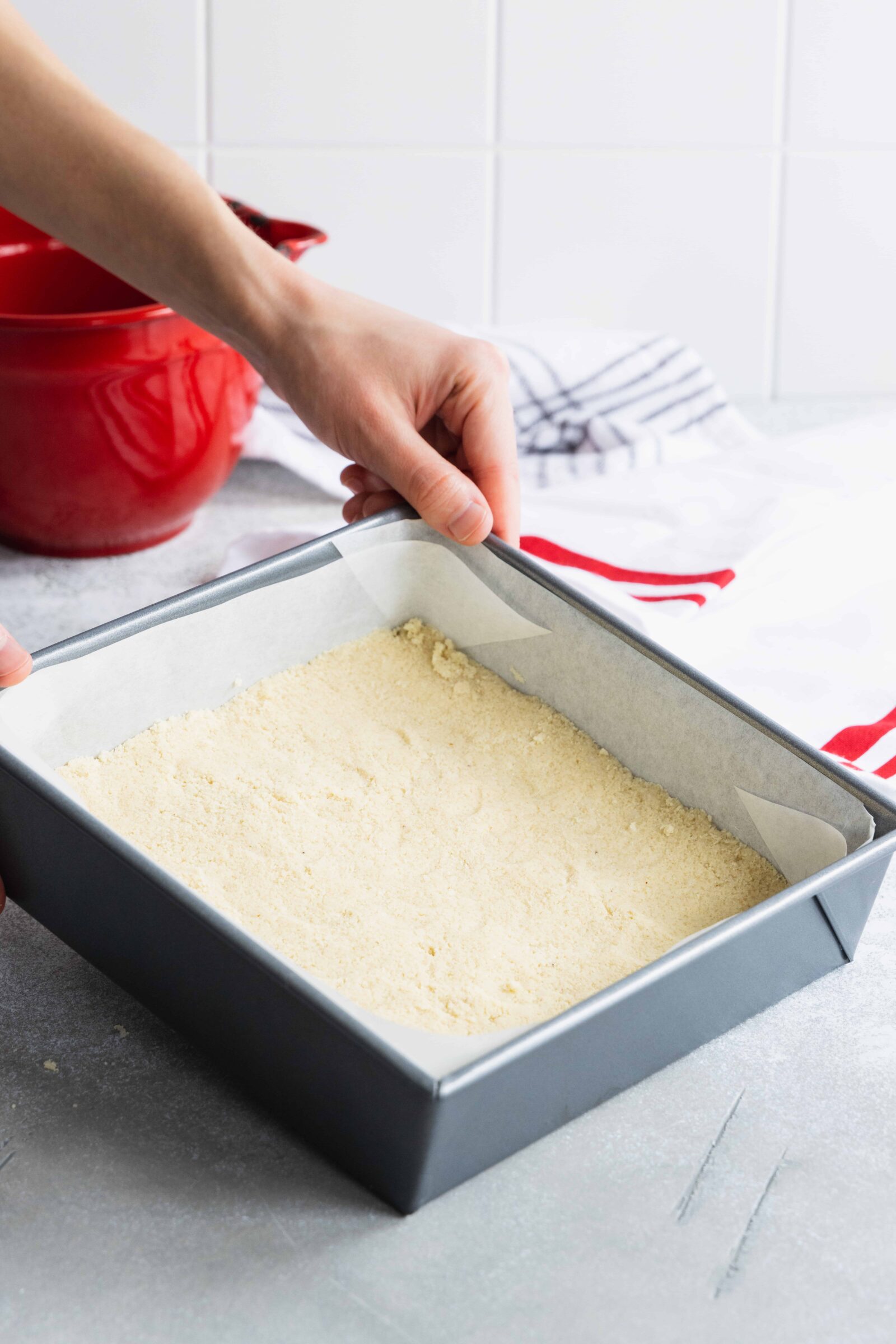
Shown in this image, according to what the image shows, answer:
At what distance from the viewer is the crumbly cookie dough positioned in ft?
1.97

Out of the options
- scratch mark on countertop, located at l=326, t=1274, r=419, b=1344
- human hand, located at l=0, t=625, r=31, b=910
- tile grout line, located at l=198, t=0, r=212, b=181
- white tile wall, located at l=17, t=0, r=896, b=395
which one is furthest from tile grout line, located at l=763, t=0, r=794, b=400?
scratch mark on countertop, located at l=326, t=1274, r=419, b=1344

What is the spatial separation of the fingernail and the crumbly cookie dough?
77mm

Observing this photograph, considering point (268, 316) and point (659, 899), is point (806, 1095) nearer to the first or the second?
point (659, 899)

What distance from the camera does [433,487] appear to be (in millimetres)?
784

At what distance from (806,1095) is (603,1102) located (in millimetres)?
88

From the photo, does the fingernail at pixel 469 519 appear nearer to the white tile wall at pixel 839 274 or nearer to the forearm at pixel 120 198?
the forearm at pixel 120 198

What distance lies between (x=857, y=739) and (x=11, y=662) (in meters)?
0.47

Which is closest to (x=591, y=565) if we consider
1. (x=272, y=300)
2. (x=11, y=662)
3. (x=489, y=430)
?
(x=489, y=430)

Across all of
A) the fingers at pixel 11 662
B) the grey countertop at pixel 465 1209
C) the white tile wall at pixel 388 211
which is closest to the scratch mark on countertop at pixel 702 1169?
the grey countertop at pixel 465 1209

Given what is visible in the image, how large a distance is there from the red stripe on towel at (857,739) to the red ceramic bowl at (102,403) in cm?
47

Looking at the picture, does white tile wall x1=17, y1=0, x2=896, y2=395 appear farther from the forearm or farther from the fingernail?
the fingernail

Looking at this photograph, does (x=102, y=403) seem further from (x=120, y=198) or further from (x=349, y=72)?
(x=349, y=72)

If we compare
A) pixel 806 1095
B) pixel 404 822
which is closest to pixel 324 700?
pixel 404 822

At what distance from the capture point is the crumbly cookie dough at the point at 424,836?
0.60 m
